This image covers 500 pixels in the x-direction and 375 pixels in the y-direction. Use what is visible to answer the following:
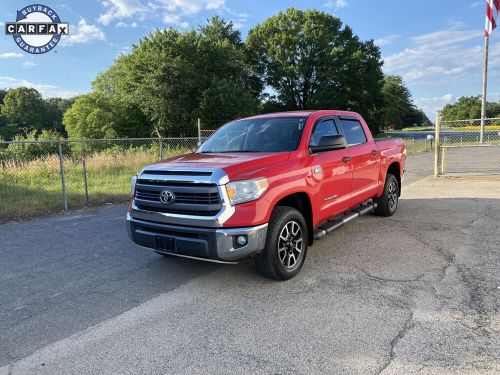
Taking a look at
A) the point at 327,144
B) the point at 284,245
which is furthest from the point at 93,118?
the point at 284,245

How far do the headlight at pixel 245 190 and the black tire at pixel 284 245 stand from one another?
0.39 m

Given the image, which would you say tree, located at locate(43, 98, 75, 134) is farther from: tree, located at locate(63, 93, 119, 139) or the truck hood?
the truck hood

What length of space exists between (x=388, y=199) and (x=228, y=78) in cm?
3282

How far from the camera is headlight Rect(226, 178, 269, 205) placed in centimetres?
391

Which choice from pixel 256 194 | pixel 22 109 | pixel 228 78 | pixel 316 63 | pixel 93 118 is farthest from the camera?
pixel 22 109

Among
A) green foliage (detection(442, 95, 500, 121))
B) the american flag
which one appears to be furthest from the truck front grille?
green foliage (detection(442, 95, 500, 121))

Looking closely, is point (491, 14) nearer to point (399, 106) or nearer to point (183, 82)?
point (183, 82)

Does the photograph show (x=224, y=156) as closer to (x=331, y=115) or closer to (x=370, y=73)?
(x=331, y=115)

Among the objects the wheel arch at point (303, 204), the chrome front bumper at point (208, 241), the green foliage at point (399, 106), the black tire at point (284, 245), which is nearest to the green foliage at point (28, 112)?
the green foliage at point (399, 106)

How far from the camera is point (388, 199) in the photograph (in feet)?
24.0

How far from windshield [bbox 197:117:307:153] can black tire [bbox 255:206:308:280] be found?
90cm

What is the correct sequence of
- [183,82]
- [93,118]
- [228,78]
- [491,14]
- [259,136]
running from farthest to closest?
[93,118] < [228,78] < [183,82] < [491,14] < [259,136]

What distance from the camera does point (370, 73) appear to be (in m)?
49.0

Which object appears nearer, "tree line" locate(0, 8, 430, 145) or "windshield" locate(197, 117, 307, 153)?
"windshield" locate(197, 117, 307, 153)
